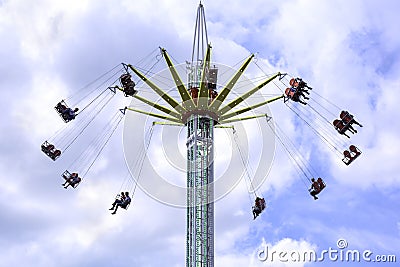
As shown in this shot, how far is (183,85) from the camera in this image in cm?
5981

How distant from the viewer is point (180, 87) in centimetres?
5994

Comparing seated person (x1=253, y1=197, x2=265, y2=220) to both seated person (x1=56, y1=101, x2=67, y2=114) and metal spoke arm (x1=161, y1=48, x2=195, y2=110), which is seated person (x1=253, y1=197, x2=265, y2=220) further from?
seated person (x1=56, y1=101, x2=67, y2=114)

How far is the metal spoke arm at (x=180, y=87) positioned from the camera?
5975 centimetres

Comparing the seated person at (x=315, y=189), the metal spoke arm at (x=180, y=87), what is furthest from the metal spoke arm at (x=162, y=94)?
the seated person at (x=315, y=189)

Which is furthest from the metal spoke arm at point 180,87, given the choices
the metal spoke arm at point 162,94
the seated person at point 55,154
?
the seated person at point 55,154

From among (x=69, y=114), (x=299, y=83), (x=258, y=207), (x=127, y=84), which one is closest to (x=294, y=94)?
(x=299, y=83)

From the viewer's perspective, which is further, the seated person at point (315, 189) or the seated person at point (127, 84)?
the seated person at point (127, 84)

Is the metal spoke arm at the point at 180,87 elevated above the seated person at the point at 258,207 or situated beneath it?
elevated above

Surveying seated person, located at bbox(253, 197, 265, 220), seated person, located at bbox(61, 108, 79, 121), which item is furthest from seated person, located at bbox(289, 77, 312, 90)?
seated person, located at bbox(61, 108, 79, 121)

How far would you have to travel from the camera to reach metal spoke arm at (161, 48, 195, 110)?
196 feet

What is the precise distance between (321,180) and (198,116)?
1081 centimetres

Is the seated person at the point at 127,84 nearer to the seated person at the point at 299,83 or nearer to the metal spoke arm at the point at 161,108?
the metal spoke arm at the point at 161,108

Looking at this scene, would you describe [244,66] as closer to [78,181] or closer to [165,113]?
[165,113]

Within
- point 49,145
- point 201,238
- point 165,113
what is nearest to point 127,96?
point 165,113
